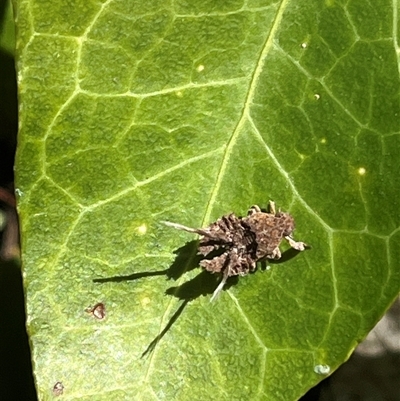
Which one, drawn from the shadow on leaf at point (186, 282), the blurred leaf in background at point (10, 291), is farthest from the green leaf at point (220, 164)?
the blurred leaf in background at point (10, 291)

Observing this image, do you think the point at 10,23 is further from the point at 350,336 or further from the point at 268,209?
the point at 350,336

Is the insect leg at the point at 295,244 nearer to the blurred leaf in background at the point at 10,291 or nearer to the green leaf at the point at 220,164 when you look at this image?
the green leaf at the point at 220,164

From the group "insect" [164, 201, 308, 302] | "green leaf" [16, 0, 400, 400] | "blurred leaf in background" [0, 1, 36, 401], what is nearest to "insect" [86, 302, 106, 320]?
"green leaf" [16, 0, 400, 400]

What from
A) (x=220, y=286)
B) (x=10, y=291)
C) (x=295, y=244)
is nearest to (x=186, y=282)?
(x=220, y=286)

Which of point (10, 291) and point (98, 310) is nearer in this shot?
point (98, 310)

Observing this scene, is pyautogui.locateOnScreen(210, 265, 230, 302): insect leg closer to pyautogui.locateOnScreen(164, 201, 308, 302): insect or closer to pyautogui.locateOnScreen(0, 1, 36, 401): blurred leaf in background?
pyautogui.locateOnScreen(164, 201, 308, 302): insect

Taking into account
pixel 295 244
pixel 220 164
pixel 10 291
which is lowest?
pixel 10 291

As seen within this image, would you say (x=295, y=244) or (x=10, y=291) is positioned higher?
(x=295, y=244)

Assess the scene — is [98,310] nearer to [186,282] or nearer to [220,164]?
[186,282]
